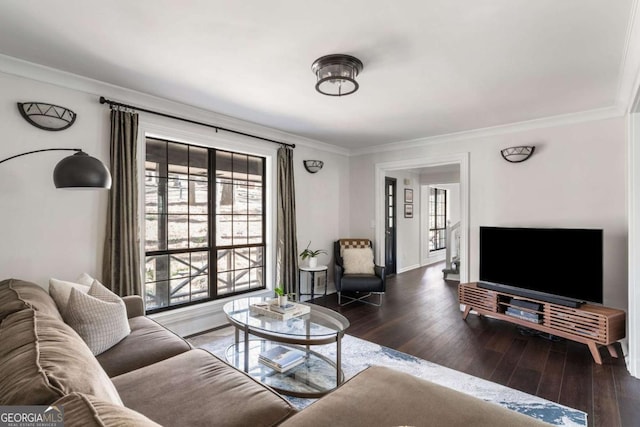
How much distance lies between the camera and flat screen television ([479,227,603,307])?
3.18m

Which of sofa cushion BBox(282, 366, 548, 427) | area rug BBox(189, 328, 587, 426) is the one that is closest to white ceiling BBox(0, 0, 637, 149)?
sofa cushion BBox(282, 366, 548, 427)

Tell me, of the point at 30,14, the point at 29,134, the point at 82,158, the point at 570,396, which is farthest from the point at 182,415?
the point at 570,396

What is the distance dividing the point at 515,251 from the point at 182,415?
12.4 feet

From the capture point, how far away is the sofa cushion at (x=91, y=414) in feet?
2.32

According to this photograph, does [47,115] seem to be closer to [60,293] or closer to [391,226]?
[60,293]

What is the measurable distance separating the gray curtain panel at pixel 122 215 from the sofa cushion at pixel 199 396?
148 centimetres

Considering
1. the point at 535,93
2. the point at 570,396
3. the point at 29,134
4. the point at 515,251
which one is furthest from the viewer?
the point at 515,251

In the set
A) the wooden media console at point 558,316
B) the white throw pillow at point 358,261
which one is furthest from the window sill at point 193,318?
the wooden media console at point 558,316

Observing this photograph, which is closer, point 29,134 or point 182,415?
point 182,415

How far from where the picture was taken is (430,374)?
107 inches

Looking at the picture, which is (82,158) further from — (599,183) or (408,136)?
(599,183)

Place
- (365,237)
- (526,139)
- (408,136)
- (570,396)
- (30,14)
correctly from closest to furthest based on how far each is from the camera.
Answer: (30,14) → (570,396) → (526,139) → (408,136) → (365,237)

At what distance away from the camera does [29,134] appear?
255 centimetres

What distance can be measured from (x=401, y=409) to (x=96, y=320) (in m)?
1.93
